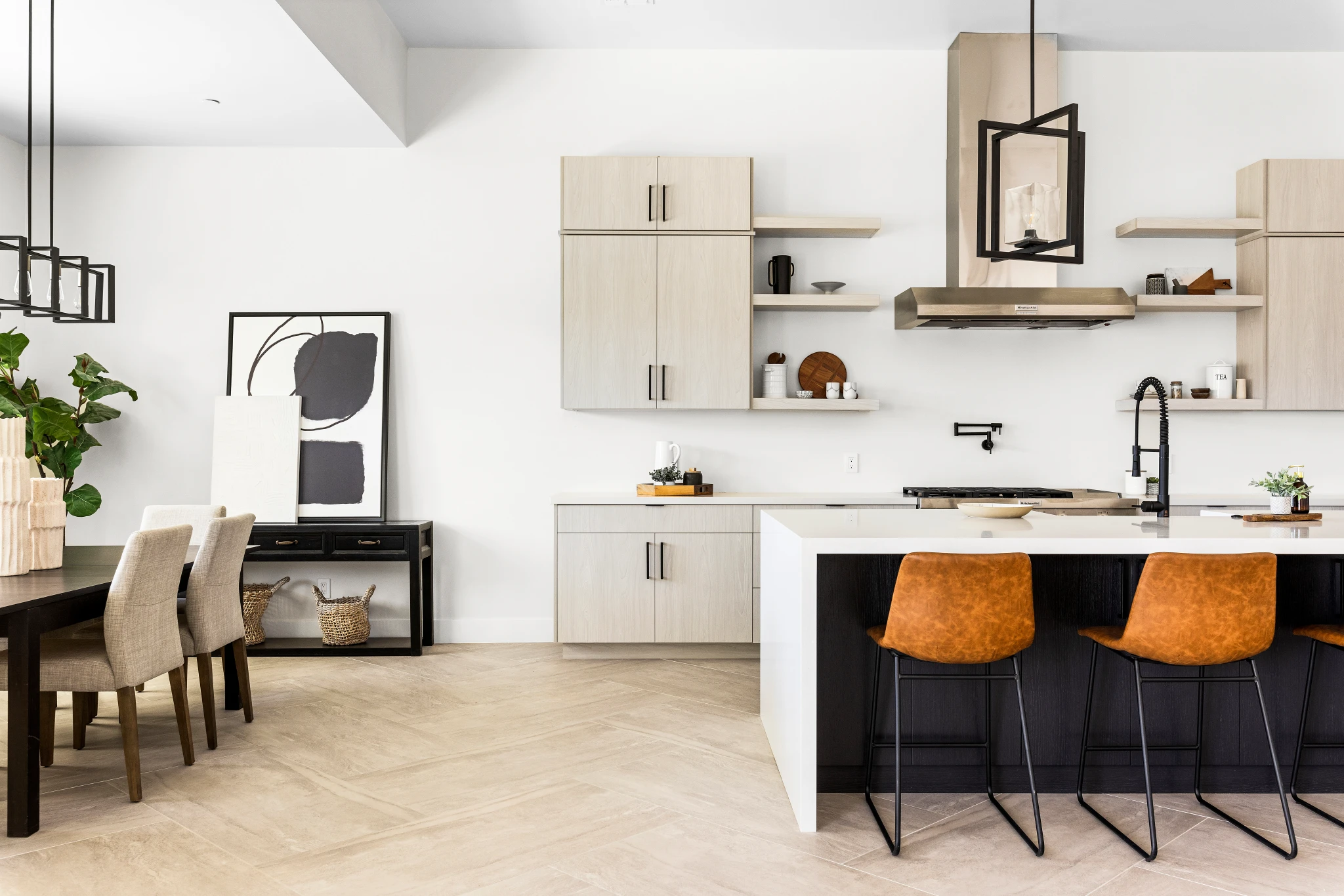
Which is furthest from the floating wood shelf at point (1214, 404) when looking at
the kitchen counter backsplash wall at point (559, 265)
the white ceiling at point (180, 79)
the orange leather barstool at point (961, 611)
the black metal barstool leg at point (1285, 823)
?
the white ceiling at point (180, 79)

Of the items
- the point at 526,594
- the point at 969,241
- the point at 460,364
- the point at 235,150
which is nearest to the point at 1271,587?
the point at 969,241

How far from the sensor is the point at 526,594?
16.9ft

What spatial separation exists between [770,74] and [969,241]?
1517 millimetres

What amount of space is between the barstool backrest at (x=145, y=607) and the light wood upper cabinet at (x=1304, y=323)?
17.5ft

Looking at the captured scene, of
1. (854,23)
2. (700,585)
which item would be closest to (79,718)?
(700,585)

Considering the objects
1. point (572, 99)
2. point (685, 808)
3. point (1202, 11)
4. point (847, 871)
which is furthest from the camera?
point (572, 99)

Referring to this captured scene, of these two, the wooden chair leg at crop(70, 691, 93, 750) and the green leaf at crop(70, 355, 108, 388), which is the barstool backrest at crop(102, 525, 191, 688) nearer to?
the wooden chair leg at crop(70, 691, 93, 750)

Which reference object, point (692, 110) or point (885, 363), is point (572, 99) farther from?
point (885, 363)

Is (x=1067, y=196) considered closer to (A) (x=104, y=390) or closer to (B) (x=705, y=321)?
(B) (x=705, y=321)

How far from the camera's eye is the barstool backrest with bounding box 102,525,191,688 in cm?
282

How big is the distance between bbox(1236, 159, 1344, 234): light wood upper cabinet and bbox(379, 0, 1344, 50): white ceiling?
2.46ft

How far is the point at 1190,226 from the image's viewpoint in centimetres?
482

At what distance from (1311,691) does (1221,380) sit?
2.57m

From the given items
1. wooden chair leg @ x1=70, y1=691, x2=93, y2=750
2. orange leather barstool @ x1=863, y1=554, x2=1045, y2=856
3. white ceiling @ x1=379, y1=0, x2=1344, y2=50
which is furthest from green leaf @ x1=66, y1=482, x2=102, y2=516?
orange leather barstool @ x1=863, y1=554, x2=1045, y2=856
